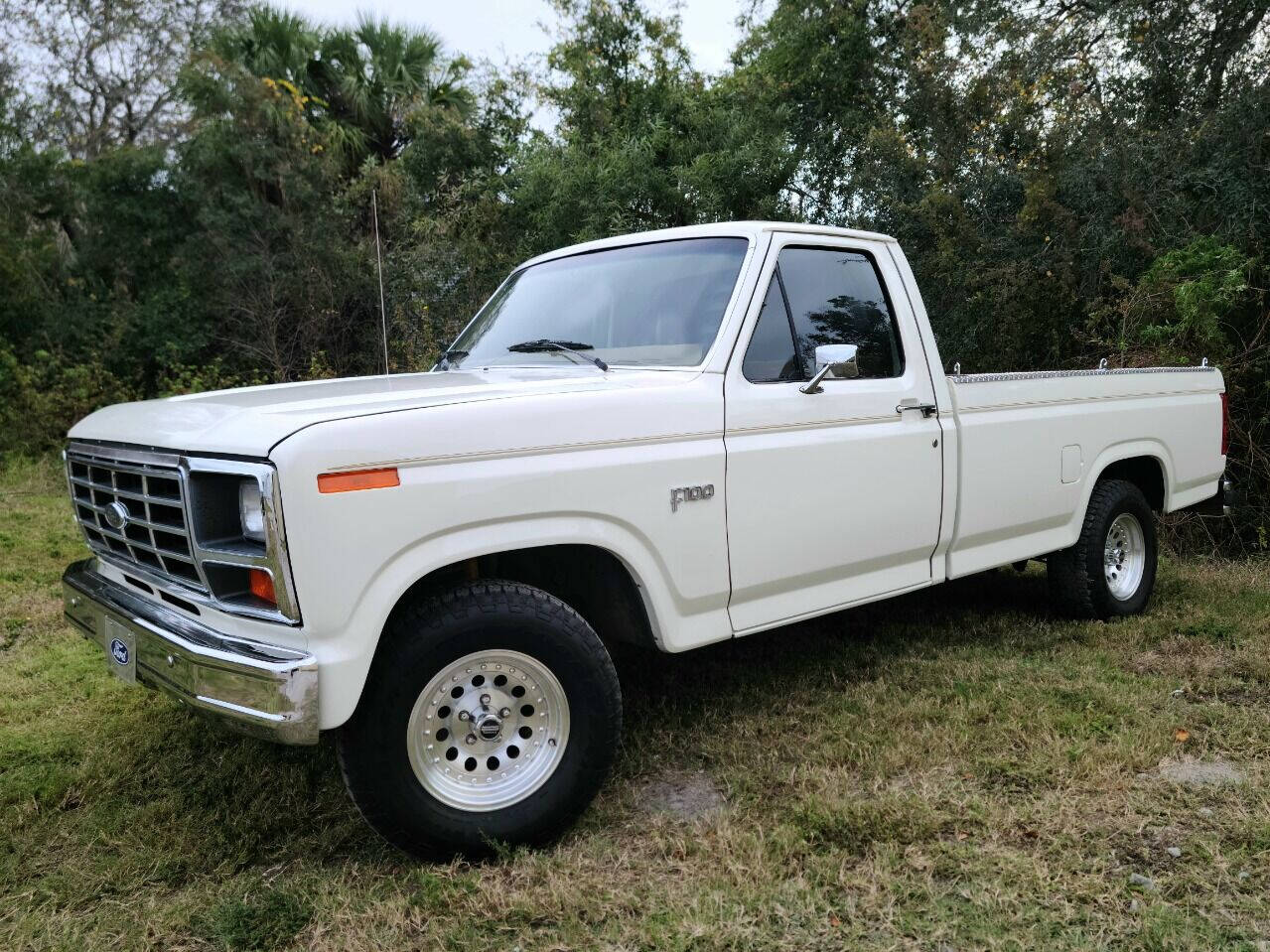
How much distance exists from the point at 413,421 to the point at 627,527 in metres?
0.80

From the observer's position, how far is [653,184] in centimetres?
1169

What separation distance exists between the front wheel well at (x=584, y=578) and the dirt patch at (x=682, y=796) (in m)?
0.52

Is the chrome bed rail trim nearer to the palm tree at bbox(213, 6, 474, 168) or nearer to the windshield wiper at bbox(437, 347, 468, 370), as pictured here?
the windshield wiper at bbox(437, 347, 468, 370)

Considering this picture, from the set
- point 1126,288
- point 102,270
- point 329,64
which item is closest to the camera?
point 1126,288

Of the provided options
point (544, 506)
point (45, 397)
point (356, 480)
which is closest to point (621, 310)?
point (544, 506)

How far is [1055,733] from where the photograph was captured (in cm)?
372

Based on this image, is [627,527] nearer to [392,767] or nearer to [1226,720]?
[392,767]

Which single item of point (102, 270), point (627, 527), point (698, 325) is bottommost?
point (627, 527)

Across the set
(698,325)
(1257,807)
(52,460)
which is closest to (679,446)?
(698,325)

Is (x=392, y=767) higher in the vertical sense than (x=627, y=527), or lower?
lower

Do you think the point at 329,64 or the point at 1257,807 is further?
the point at 329,64

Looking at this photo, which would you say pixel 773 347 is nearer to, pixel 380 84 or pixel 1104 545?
pixel 1104 545

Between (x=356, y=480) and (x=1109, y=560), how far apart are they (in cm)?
444

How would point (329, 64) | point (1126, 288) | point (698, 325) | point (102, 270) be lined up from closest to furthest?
1. point (698, 325)
2. point (1126, 288)
3. point (102, 270)
4. point (329, 64)
